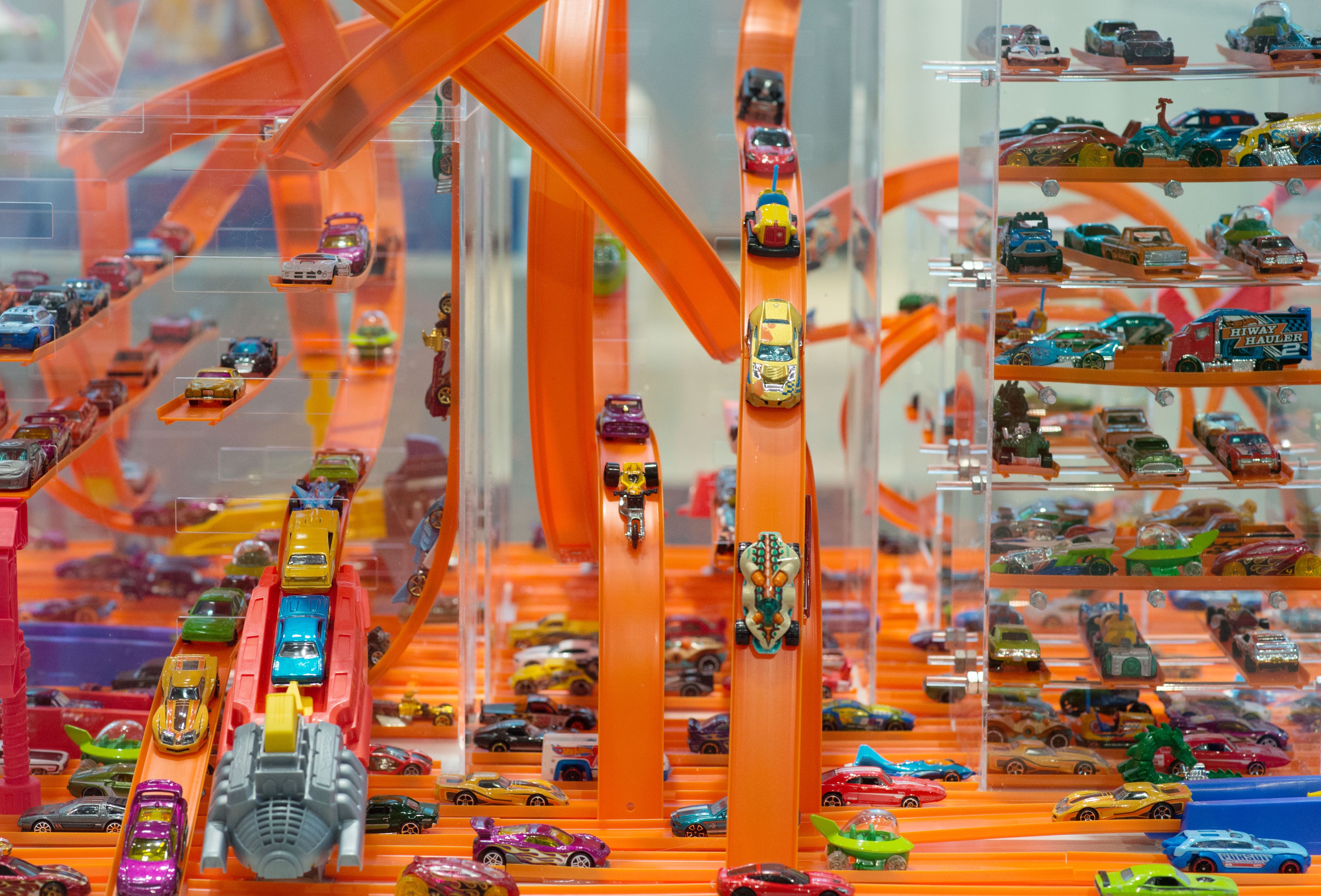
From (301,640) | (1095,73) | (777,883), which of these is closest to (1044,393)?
(1095,73)

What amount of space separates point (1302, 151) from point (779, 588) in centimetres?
418

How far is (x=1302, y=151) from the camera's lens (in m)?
8.36

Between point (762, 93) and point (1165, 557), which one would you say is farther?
point (762, 93)

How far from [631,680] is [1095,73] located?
4.53 m

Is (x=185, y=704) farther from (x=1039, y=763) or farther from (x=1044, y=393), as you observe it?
(x=1044, y=393)

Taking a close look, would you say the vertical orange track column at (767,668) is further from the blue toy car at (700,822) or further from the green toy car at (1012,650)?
the green toy car at (1012,650)

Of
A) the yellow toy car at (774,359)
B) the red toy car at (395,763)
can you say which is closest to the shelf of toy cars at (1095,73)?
the yellow toy car at (774,359)

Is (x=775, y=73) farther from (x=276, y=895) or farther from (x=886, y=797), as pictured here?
(x=276, y=895)

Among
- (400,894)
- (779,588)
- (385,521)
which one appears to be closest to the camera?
(400,894)

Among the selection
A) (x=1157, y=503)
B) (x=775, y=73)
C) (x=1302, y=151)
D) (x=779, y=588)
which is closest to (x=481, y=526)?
(x=779, y=588)

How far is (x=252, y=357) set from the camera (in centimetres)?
853

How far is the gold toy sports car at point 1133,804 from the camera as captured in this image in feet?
25.7

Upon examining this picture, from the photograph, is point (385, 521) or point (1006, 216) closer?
point (1006, 216)

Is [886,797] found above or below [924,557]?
below
